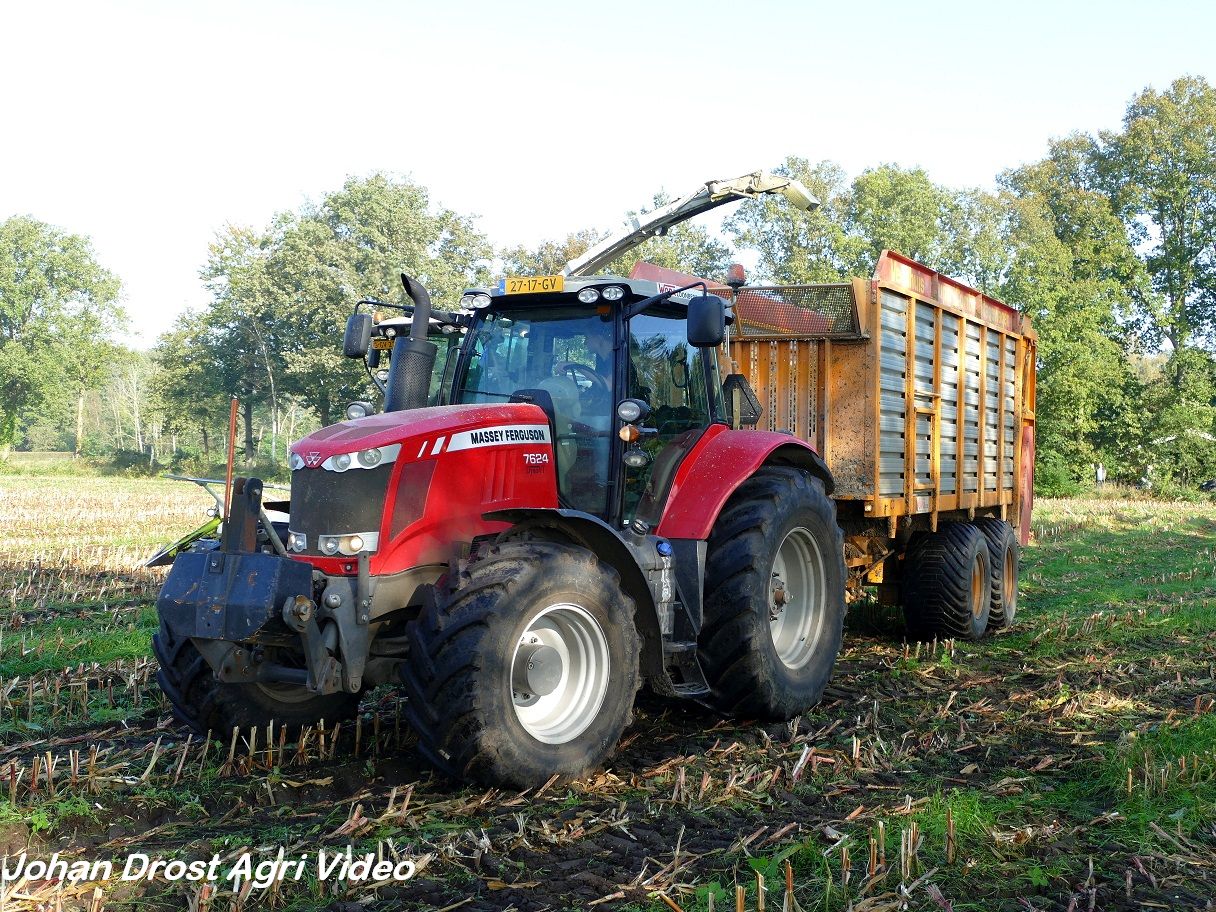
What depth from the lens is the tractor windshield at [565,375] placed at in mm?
5445

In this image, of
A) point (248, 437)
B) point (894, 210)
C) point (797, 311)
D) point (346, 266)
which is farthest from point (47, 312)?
point (797, 311)

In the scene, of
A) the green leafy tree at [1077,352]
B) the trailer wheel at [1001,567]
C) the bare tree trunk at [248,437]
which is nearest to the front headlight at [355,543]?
the trailer wheel at [1001,567]

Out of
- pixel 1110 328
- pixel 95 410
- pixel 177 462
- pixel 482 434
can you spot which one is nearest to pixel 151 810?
pixel 482 434

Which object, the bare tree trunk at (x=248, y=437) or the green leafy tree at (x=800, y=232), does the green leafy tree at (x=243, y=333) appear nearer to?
the bare tree trunk at (x=248, y=437)

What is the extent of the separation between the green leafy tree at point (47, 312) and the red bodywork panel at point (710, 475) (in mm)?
58208

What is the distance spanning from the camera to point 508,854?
149 inches

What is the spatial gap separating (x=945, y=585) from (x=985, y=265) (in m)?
38.3

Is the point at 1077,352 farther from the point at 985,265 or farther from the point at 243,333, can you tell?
the point at 243,333

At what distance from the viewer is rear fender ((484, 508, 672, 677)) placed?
4.82 m

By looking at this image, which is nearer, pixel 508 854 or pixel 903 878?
pixel 903 878

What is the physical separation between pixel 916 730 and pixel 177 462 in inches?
2003

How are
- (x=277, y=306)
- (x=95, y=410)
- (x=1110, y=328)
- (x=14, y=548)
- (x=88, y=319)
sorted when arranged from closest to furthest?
(x=14, y=548) < (x=1110, y=328) < (x=277, y=306) < (x=88, y=319) < (x=95, y=410)

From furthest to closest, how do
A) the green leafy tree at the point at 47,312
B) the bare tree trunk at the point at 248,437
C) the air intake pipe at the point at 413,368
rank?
the green leafy tree at the point at 47,312, the bare tree trunk at the point at 248,437, the air intake pipe at the point at 413,368

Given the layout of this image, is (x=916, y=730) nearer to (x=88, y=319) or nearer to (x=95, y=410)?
(x=88, y=319)
